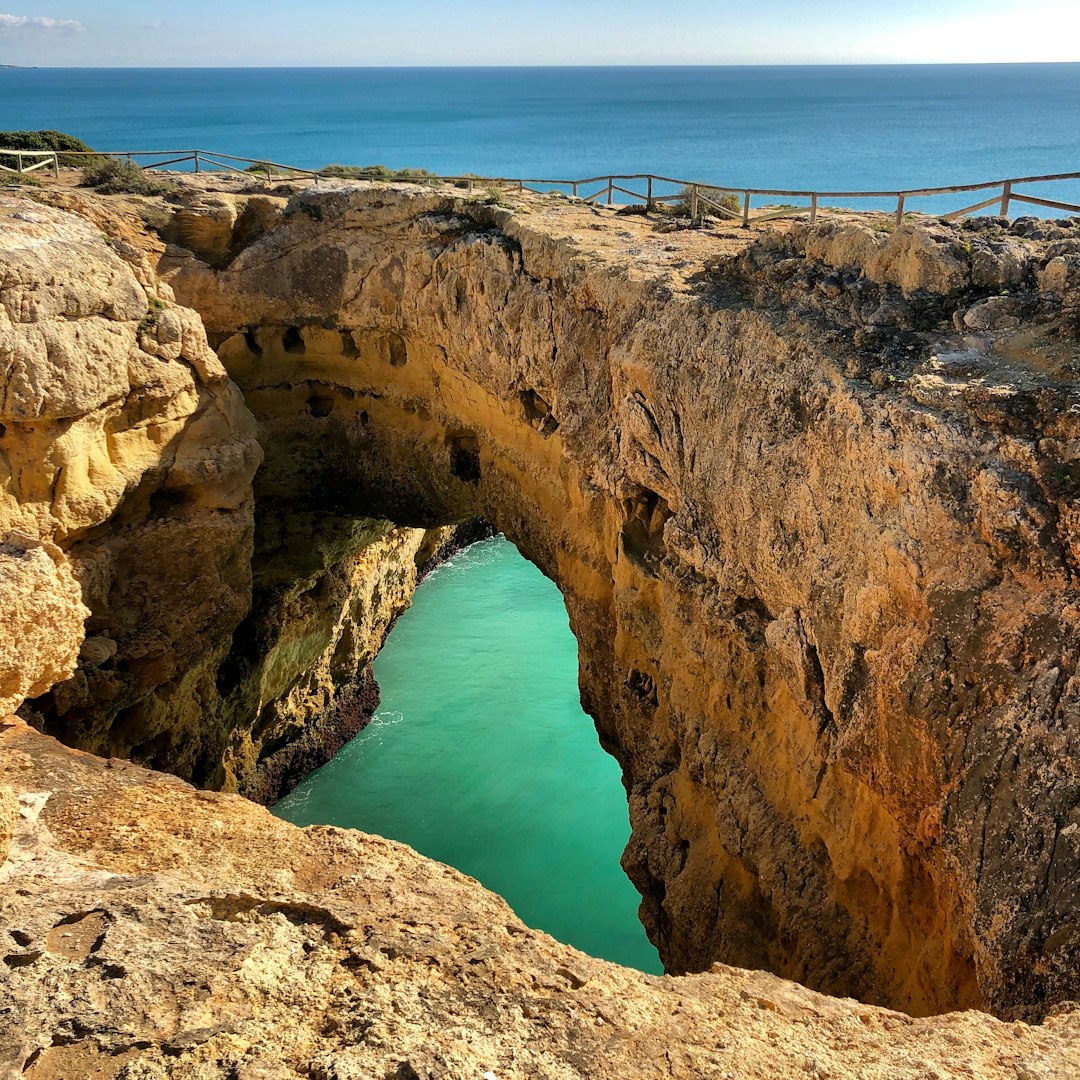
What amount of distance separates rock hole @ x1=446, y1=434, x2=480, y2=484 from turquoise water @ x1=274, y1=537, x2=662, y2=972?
6341 mm

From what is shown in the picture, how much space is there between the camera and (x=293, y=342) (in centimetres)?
1822

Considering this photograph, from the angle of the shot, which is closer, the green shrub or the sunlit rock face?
the sunlit rock face

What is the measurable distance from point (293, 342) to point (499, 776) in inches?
378

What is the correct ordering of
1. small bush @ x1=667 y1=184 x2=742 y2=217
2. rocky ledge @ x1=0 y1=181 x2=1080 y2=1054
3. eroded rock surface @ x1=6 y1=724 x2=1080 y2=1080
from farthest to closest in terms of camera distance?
small bush @ x1=667 y1=184 x2=742 y2=217 < rocky ledge @ x1=0 y1=181 x2=1080 y2=1054 < eroded rock surface @ x1=6 y1=724 x2=1080 y2=1080

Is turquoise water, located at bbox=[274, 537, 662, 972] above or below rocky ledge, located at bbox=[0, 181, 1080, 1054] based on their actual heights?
below

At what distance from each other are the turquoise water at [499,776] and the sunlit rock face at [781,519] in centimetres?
367

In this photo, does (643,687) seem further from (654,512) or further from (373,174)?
(373,174)

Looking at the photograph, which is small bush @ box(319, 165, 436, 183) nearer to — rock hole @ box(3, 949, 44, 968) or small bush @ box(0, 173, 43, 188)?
small bush @ box(0, 173, 43, 188)

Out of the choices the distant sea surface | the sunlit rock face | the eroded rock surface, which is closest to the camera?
the eroded rock surface

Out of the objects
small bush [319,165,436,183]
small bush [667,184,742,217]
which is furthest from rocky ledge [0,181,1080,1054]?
small bush [319,165,436,183]

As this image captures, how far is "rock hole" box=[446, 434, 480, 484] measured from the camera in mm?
17531

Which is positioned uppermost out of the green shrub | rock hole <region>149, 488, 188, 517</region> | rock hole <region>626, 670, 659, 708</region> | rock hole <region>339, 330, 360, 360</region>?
the green shrub

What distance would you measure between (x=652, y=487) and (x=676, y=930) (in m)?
5.87

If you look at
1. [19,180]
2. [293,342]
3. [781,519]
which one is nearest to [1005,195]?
[781,519]
